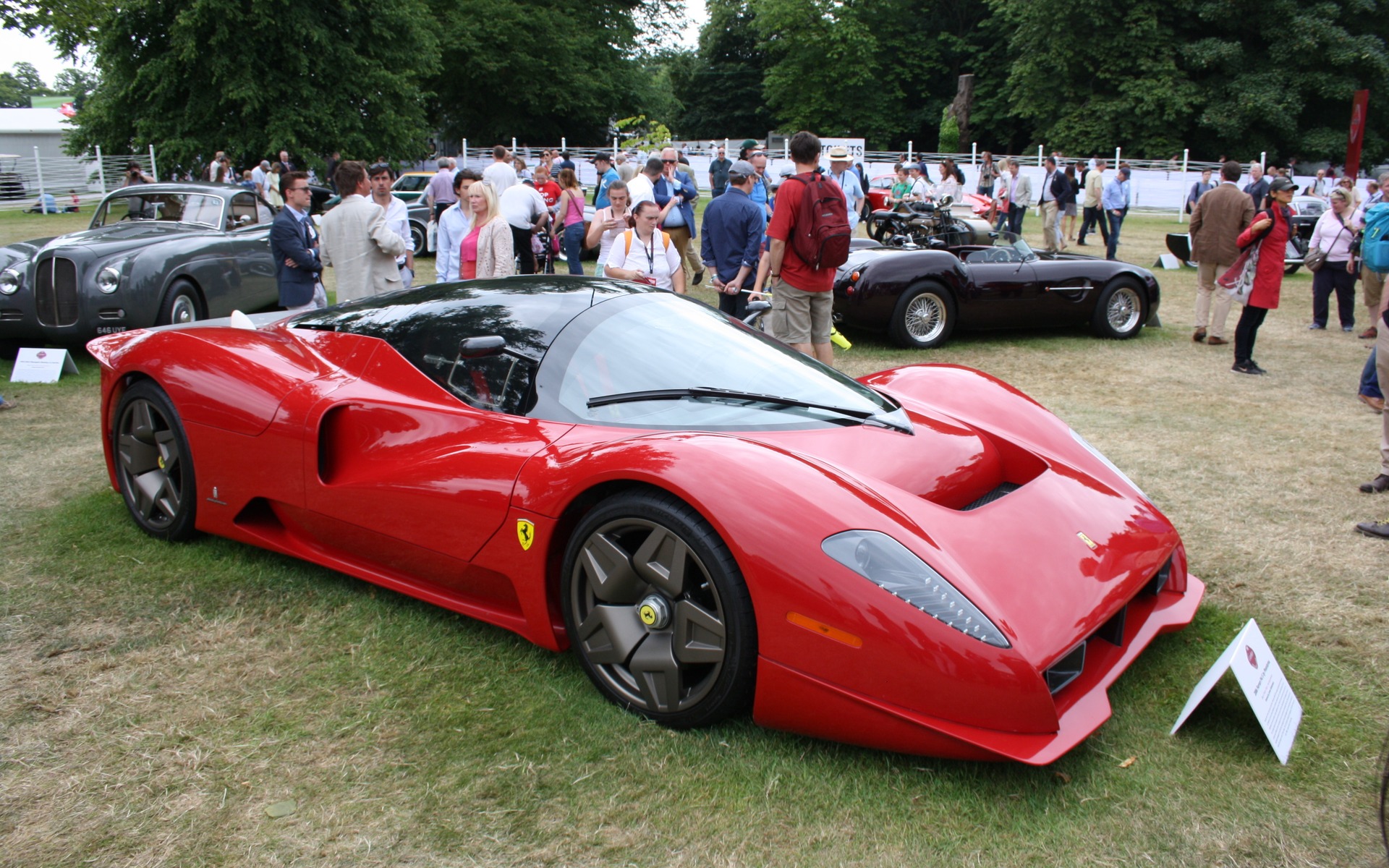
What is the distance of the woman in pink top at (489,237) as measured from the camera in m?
6.91

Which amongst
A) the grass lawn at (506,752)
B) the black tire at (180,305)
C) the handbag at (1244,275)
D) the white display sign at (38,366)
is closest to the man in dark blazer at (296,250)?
the black tire at (180,305)

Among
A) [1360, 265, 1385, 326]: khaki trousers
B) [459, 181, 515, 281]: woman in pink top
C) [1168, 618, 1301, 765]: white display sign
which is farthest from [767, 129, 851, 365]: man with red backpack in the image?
[1360, 265, 1385, 326]: khaki trousers

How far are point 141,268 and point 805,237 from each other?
18.7ft

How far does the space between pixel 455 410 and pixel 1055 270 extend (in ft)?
25.5

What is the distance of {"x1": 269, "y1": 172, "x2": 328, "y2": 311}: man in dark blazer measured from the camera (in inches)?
253

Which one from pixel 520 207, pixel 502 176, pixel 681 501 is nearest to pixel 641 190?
pixel 520 207

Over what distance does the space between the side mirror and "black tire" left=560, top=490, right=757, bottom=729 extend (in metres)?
0.85

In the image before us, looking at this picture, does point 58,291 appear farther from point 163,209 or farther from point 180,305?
point 163,209

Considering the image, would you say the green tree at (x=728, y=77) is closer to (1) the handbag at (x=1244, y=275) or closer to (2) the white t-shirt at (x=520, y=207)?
(2) the white t-shirt at (x=520, y=207)

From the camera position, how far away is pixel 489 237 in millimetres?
6906

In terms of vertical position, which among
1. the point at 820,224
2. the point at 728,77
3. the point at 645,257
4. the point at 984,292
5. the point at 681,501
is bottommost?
the point at 681,501

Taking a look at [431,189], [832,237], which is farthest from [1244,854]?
[431,189]

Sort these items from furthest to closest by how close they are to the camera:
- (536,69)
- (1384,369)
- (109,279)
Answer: (536,69) < (109,279) < (1384,369)

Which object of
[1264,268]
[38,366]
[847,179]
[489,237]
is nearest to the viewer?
[489,237]
